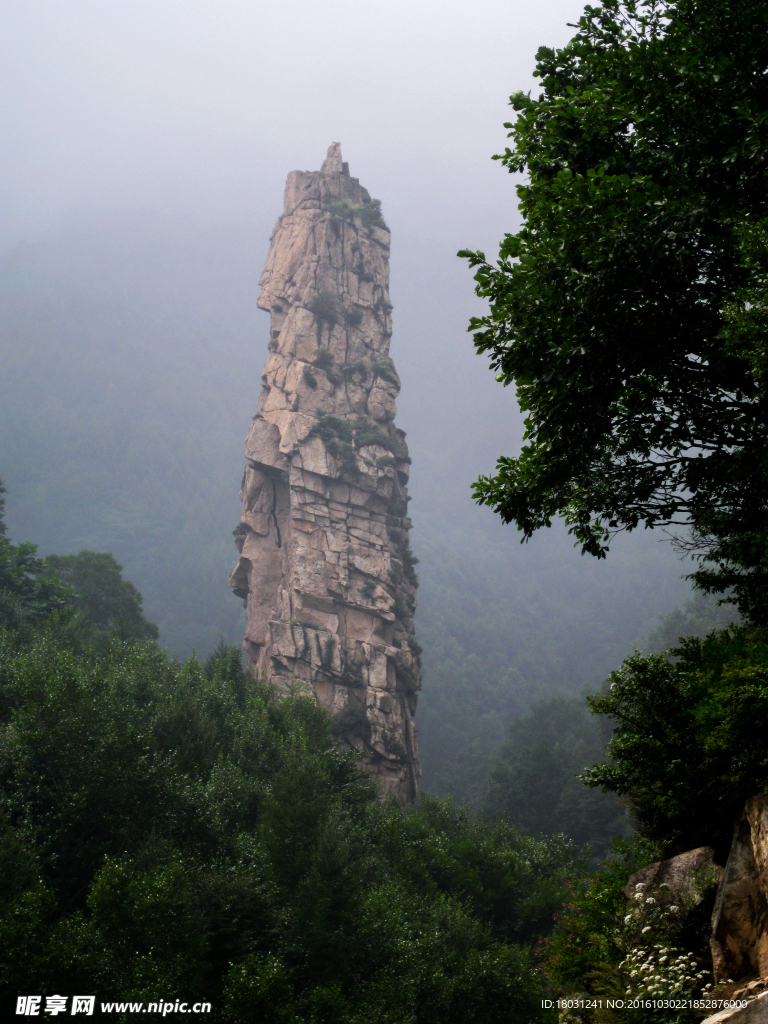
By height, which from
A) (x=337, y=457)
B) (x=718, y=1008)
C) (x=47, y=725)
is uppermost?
(x=337, y=457)

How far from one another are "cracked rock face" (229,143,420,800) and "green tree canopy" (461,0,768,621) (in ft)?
131

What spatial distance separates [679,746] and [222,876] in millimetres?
17159

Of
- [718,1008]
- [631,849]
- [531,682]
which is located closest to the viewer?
[718,1008]

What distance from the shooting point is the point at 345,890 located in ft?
77.7

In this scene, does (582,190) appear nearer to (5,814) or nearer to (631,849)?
(631,849)

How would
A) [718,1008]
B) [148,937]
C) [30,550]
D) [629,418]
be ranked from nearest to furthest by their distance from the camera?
[718,1008]
[629,418]
[148,937]
[30,550]

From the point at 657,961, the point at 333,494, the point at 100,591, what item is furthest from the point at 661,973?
the point at 100,591

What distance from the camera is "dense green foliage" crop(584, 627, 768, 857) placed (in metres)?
8.67

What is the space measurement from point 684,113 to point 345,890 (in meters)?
23.7

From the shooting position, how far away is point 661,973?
761cm

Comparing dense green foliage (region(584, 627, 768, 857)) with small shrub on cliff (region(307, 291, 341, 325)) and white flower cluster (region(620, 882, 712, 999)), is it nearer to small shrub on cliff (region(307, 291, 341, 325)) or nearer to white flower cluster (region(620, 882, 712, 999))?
white flower cluster (region(620, 882, 712, 999))

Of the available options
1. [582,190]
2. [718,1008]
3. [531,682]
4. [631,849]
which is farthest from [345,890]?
[531,682]

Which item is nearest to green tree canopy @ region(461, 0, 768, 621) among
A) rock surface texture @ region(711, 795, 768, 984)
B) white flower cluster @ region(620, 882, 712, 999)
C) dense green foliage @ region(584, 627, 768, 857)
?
dense green foliage @ region(584, 627, 768, 857)

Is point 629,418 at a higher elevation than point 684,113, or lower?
lower
